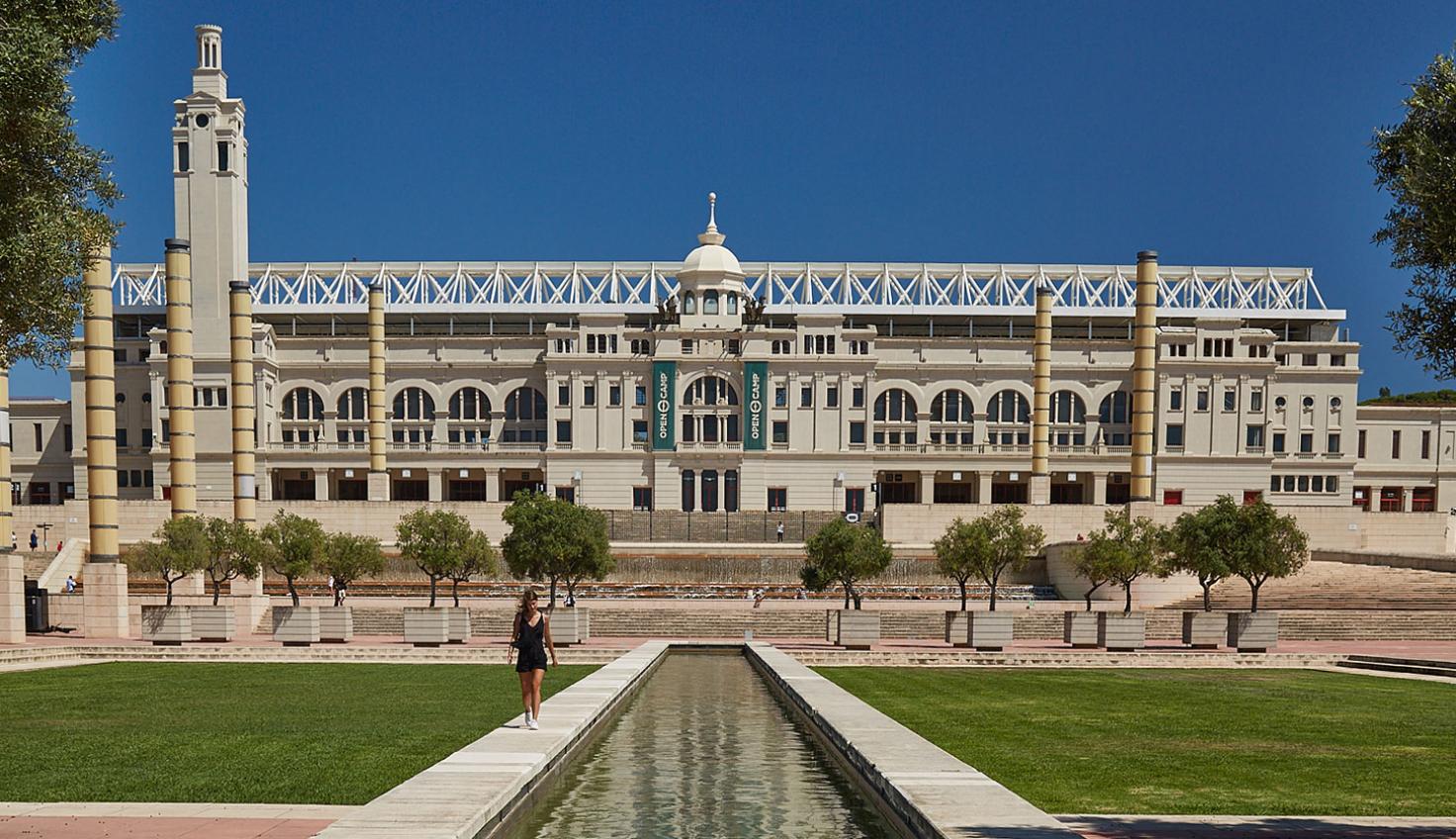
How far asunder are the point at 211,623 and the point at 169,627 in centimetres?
135

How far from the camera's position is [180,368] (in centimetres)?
4712

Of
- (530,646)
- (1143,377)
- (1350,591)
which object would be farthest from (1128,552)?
(530,646)

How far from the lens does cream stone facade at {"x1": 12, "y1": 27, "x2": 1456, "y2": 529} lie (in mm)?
80500

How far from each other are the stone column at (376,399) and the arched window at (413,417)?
10.7 meters

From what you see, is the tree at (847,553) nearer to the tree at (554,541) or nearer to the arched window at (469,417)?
the tree at (554,541)

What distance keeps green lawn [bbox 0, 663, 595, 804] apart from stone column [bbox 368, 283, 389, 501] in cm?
4482

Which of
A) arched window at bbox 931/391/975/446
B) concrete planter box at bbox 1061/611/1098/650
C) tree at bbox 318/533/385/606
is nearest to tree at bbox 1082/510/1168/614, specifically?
concrete planter box at bbox 1061/611/1098/650

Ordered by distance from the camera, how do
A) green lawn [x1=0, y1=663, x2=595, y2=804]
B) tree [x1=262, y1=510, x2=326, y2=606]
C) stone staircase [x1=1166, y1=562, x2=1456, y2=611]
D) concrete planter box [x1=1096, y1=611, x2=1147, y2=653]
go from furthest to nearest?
1. stone staircase [x1=1166, y1=562, x2=1456, y2=611]
2. tree [x1=262, y1=510, x2=326, y2=606]
3. concrete planter box [x1=1096, y1=611, x2=1147, y2=653]
4. green lawn [x1=0, y1=663, x2=595, y2=804]

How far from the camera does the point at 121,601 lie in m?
38.4

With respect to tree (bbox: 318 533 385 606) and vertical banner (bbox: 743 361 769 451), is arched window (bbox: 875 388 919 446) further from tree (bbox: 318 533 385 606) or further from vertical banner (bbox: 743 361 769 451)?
tree (bbox: 318 533 385 606)

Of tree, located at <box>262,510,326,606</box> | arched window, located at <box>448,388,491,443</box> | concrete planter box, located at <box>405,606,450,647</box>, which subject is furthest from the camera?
arched window, located at <box>448,388,491,443</box>

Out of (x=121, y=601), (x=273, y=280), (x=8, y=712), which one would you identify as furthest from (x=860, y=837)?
(x=273, y=280)

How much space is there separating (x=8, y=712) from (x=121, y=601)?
21.6 meters

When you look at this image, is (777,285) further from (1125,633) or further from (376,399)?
(1125,633)
